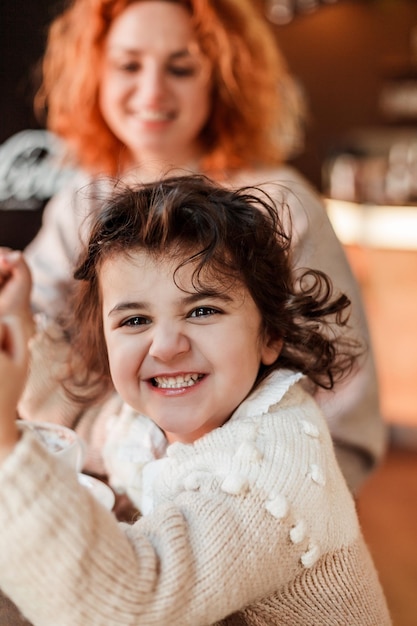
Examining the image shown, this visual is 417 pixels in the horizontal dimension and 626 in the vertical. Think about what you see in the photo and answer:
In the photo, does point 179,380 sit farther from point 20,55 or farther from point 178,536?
point 20,55

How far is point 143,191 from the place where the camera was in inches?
32.6

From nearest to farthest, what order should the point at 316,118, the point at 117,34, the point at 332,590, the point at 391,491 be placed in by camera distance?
the point at 332,590 → the point at 117,34 → the point at 391,491 → the point at 316,118

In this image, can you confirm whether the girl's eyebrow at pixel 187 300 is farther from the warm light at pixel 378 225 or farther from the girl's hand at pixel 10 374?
the warm light at pixel 378 225

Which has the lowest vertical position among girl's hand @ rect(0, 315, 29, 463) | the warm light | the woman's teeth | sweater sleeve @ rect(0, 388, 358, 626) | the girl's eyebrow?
the warm light

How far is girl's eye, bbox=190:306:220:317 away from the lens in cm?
76

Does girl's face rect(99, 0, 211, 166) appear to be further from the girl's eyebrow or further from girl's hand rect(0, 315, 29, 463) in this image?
girl's hand rect(0, 315, 29, 463)

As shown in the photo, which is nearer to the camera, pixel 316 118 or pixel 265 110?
pixel 265 110

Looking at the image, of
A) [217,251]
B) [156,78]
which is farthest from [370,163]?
[217,251]

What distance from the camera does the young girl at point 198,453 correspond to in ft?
1.96

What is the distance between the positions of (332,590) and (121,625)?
23cm

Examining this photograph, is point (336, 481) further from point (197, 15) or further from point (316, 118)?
point (316, 118)

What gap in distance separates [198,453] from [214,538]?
0.37 ft

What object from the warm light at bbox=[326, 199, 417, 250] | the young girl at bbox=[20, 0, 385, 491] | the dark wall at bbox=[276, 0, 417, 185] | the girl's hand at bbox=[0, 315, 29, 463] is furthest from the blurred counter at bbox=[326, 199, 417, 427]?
the girl's hand at bbox=[0, 315, 29, 463]

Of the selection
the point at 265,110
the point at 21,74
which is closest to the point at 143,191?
the point at 265,110
